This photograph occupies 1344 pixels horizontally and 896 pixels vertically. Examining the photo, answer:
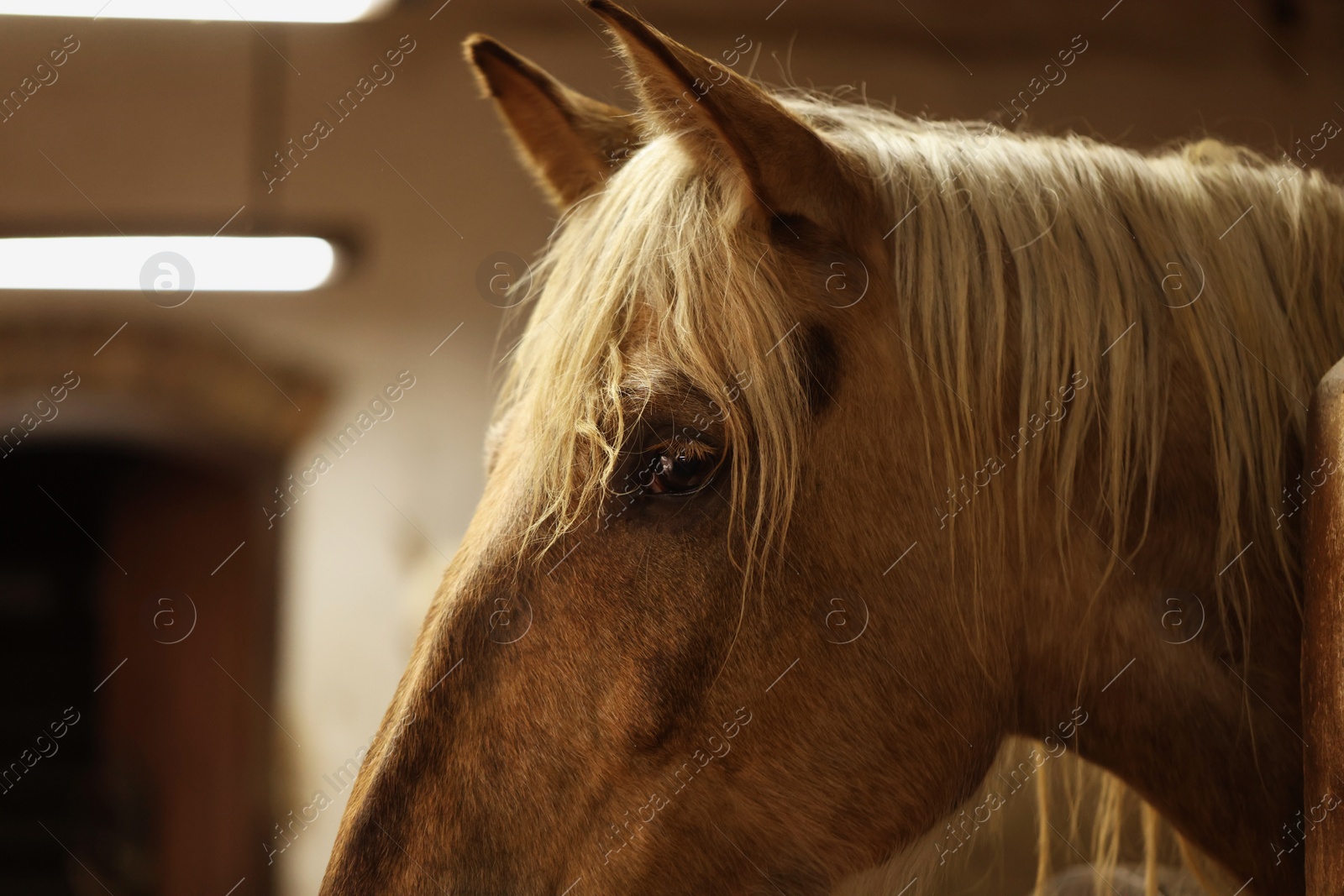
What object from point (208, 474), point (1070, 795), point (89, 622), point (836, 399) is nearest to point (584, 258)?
point (836, 399)

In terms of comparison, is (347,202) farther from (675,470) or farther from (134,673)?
(134,673)

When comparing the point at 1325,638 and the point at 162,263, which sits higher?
the point at 162,263

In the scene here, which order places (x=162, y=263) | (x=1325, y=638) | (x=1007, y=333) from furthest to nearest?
(x=162, y=263), (x=1007, y=333), (x=1325, y=638)

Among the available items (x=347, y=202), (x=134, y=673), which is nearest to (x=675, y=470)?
(x=347, y=202)

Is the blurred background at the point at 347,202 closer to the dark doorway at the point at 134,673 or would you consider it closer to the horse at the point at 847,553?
the dark doorway at the point at 134,673

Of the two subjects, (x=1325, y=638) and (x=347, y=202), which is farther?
(x=347, y=202)

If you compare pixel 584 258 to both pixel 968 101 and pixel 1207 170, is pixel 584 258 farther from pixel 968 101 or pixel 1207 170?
pixel 968 101

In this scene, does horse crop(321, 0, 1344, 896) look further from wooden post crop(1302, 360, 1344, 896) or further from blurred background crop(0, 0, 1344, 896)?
blurred background crop(0, 0, 1344, 896)

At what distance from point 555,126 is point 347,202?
2.08 m

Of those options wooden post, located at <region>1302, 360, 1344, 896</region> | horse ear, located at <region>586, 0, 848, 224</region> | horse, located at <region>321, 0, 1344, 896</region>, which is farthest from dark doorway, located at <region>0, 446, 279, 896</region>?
wooden post, located at <region>1302, 360, 1344, 896</region>

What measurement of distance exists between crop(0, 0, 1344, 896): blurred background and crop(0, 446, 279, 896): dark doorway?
0.19m

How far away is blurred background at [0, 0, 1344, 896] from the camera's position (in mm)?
2545

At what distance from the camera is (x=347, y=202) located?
2.69m

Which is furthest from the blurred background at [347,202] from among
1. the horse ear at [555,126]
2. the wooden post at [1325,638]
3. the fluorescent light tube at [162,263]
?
the wooden post at [1325,638]
